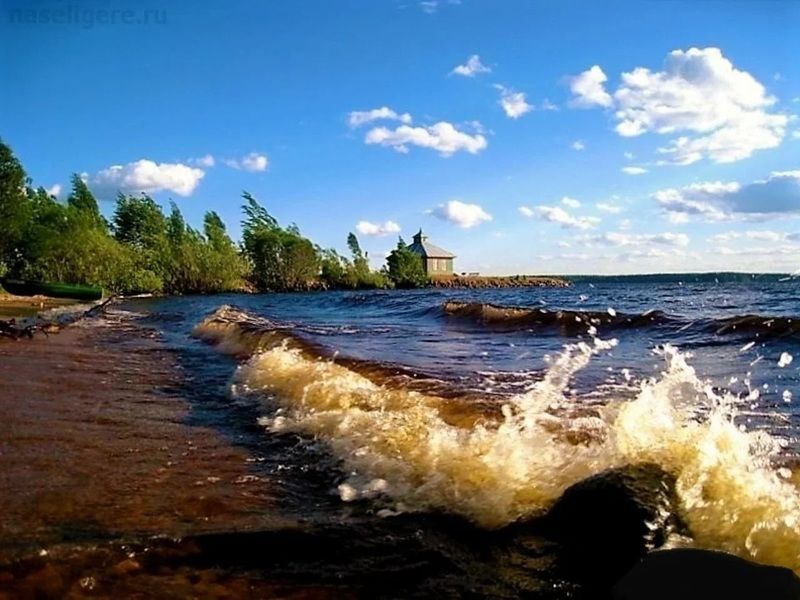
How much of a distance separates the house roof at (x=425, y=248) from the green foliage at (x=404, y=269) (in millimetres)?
11685

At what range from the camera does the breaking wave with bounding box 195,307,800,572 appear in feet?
12.3

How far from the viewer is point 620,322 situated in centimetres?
2152

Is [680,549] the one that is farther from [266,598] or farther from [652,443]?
[266,598]

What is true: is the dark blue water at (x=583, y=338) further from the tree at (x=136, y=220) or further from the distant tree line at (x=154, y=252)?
the tree at (x=136, y=220)

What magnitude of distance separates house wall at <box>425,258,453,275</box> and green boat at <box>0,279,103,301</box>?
81.0 metres

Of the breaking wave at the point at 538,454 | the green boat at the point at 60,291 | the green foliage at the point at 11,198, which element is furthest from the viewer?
the green foliage at the point at 11,198

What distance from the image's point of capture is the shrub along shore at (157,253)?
55.9 meters

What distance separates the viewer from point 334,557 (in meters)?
3.62

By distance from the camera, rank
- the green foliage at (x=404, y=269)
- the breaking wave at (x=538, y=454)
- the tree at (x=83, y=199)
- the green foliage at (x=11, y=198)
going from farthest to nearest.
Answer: the green foliage at (x=404, y=269), the tree at (x=83, y=199), the green foliage at (x=11, y=198), the breaking wave at (x=538, y=454)

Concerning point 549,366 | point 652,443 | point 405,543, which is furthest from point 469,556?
point 549,366

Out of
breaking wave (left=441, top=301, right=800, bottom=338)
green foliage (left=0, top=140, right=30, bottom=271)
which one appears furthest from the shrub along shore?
breaking wave (left=441, top=301, right=800, bottom=338)

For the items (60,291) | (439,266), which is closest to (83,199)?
(60,291)

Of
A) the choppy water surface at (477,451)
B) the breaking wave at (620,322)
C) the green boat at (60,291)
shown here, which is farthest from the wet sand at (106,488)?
the green boat at (60,291)

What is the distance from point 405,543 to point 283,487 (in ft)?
4.73
